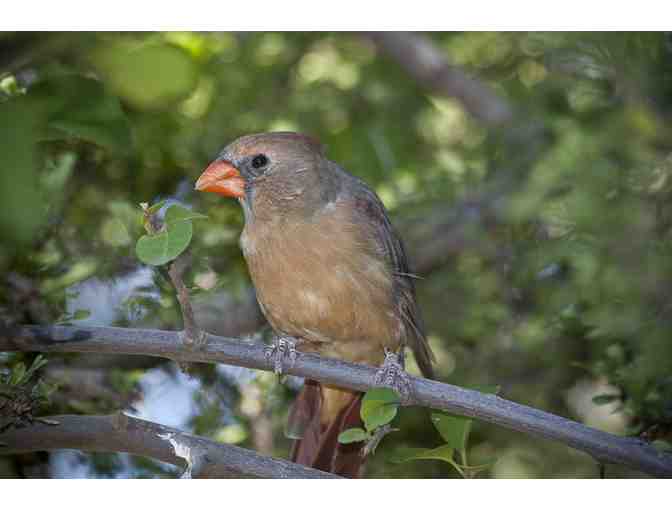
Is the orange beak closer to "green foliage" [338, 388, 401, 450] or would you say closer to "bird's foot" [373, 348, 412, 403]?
"bird's foot" [373, 348, 412, 403]

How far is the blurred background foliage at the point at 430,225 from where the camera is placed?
109 inches

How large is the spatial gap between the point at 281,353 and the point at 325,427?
2.36ft

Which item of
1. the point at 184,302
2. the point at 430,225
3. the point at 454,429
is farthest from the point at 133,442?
the point at 430,225

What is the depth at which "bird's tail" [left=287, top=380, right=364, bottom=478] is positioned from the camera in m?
2.92

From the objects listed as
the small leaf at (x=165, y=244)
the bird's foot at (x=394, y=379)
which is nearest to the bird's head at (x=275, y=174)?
the bird's foot at (x=394, y=379)

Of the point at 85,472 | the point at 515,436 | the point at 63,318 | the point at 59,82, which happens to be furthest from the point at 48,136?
the point at 515,436

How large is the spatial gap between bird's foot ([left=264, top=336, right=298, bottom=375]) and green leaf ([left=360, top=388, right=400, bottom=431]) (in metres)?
0.27

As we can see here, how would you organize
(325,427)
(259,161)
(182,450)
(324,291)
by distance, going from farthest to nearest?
1. (325,427)
2. (259,161)
3. (324,291)
4. (182,450)

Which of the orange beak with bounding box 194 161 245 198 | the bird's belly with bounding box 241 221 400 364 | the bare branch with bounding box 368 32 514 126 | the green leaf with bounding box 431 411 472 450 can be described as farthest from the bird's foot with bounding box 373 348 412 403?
the bare branch with bounding box 368 32 514 126

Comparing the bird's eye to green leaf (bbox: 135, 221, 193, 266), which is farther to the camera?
the bird's eye

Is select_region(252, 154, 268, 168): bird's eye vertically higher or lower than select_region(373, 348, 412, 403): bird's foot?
higher

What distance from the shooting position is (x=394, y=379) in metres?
2.45

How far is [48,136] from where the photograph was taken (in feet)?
6.59

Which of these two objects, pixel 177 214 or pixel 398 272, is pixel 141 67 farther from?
pixel 398 272
